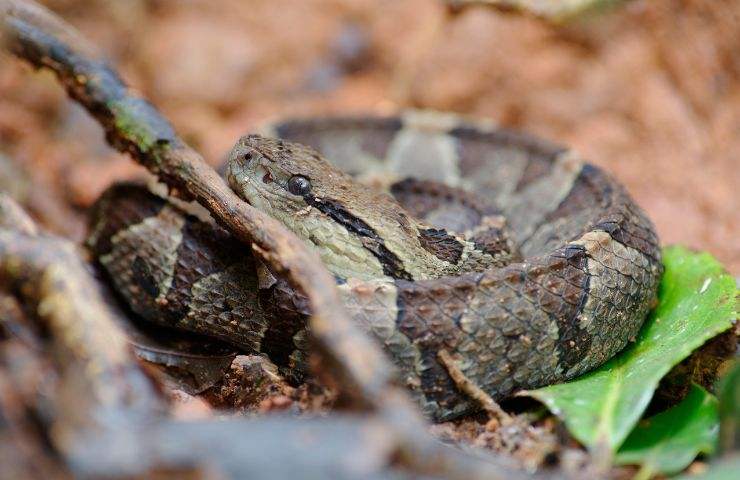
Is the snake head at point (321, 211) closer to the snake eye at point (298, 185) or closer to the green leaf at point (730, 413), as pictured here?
the snake eye at point (298, 185)

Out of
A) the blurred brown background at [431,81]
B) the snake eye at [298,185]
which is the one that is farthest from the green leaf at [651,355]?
the snake eye at [298,185]

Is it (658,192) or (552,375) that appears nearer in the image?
(552,375)

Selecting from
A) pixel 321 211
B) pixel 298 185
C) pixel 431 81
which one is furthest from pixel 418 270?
pixel 431 81

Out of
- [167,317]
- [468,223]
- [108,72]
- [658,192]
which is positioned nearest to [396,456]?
[167,317]

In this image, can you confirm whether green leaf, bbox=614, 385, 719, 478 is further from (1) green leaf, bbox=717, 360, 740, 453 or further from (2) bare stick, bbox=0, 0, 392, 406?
(2) bare stick, bbox=0, 0, 392, 406

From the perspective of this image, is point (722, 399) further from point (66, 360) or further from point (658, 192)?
point (658, 192)

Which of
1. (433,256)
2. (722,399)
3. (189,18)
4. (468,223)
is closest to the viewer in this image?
(722,399)
